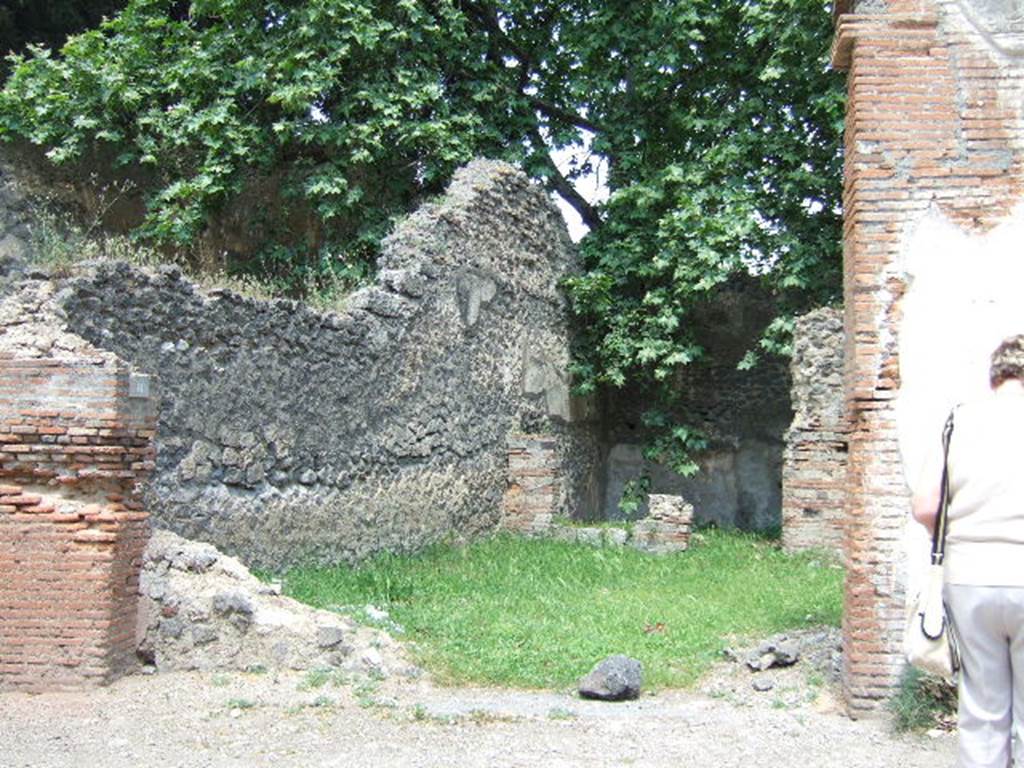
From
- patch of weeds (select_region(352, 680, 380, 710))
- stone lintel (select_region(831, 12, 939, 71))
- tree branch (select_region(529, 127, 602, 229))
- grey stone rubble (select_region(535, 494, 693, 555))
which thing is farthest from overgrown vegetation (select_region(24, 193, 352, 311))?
stone lintel (select_region(831, 12, 939, 71))

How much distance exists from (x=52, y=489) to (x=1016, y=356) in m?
4.79

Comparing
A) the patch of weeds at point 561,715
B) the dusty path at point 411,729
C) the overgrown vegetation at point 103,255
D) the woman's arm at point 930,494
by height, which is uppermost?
the overgrown vegetation at point 103,255

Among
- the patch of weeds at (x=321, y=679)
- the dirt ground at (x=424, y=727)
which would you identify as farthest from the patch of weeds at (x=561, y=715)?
the patch of weeds at (x=321, y=679)

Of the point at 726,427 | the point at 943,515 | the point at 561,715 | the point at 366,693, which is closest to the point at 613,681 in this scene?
the point at 561,715

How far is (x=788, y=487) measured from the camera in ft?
38.7

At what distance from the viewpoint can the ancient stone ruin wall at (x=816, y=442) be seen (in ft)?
37.9

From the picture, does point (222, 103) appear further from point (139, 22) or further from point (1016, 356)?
point (1016, 356)

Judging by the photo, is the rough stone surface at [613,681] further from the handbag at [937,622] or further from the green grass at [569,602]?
the handbag at [937,622]

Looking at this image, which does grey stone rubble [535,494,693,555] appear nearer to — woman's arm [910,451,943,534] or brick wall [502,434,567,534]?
brick wall [502,434,567,534]

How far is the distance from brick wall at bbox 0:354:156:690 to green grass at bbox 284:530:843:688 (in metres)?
1.86

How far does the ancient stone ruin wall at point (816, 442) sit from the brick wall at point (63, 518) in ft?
25.0

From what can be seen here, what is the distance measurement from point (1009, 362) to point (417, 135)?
9997 mm

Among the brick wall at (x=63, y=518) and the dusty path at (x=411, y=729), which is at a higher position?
the brick wall at (x=63, y=518)

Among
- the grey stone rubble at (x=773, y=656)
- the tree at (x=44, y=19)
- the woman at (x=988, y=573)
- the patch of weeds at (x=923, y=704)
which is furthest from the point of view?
the tree at (x=44, y=19)
